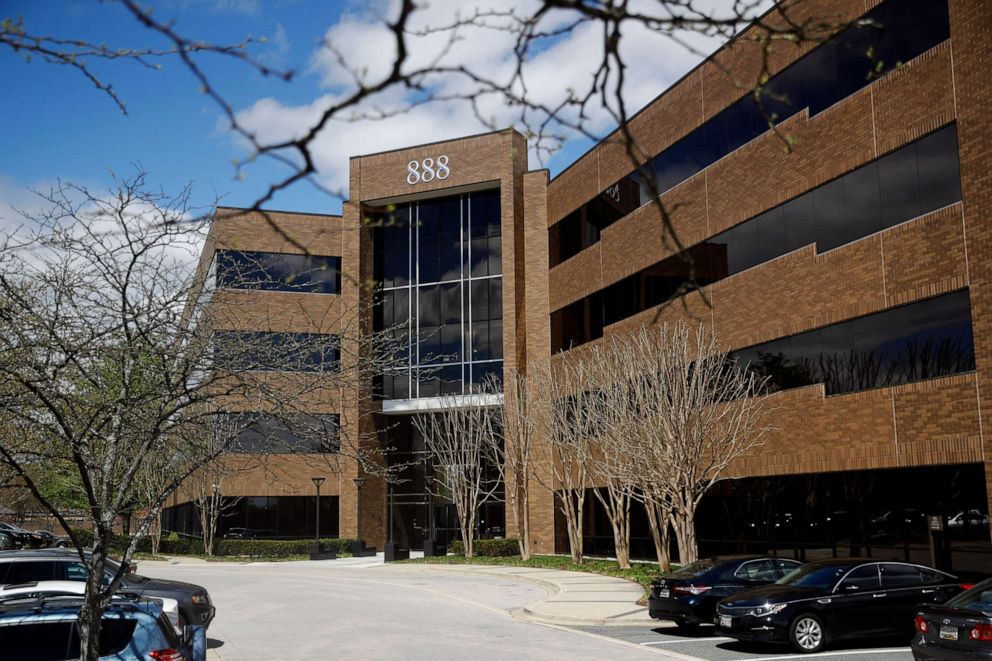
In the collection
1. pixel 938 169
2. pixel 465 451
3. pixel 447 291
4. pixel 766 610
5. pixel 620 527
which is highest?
pixel 447 291

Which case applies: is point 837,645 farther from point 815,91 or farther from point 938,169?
point 815,91

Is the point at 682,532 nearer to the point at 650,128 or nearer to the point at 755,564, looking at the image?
the point at 755,564

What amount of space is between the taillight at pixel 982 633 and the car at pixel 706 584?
6.37 meters

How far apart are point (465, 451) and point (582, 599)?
18.8 m

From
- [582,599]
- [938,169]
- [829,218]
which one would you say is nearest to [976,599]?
[938,169]

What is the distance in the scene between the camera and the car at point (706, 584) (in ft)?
58.4

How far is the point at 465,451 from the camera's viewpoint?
4216cm

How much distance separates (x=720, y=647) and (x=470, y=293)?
31656 mm

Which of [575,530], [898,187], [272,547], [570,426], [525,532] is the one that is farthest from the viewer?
[272,547]

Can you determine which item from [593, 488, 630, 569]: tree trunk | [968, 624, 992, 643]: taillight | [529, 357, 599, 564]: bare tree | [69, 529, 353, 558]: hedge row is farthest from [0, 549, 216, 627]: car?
[69, 529, 353, 558]: hedge row

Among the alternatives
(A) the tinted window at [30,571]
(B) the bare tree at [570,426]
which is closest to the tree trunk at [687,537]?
(B) the bare tree at [570,426]

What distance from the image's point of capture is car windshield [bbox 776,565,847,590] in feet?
52.5

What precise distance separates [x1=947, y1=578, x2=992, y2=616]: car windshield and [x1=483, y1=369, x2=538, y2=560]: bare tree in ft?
83.9

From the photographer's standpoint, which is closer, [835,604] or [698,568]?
[835,604]
